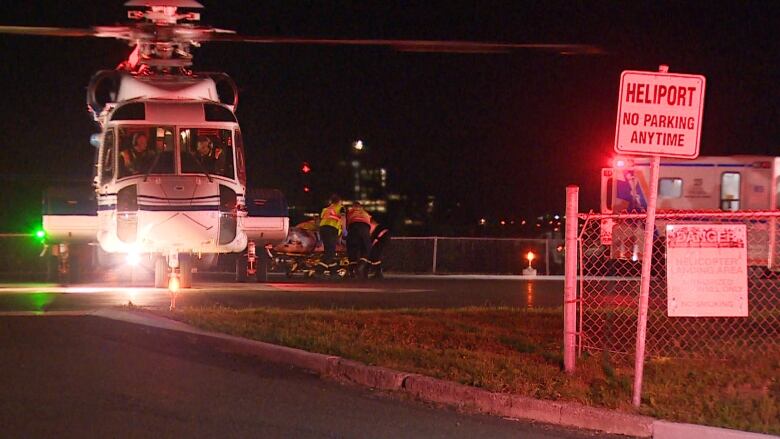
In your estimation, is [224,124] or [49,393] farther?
[224,124]

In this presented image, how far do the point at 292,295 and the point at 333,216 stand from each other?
6241mm

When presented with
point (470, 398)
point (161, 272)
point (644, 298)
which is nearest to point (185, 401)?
point (470, 398)

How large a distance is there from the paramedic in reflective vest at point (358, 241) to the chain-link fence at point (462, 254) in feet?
16.9

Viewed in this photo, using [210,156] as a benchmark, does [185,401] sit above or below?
below

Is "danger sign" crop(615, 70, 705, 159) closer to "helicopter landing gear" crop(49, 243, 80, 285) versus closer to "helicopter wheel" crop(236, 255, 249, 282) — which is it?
"helicopter wheel" crop(236, 255, 249, 282)

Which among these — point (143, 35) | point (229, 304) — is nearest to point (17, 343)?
point (229, 304)

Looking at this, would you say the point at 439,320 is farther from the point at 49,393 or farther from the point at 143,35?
the point at 143,35

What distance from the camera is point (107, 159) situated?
17016mm

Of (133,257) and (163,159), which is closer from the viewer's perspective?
(163,159)

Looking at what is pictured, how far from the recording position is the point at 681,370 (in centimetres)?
956

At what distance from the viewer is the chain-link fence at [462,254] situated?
2867 centimetres

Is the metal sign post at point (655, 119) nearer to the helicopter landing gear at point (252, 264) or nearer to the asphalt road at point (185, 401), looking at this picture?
the asphalt road at point (185, 401)

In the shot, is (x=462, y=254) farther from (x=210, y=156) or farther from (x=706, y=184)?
(x=210, y=156)

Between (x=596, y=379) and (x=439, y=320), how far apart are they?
433 centimetres
